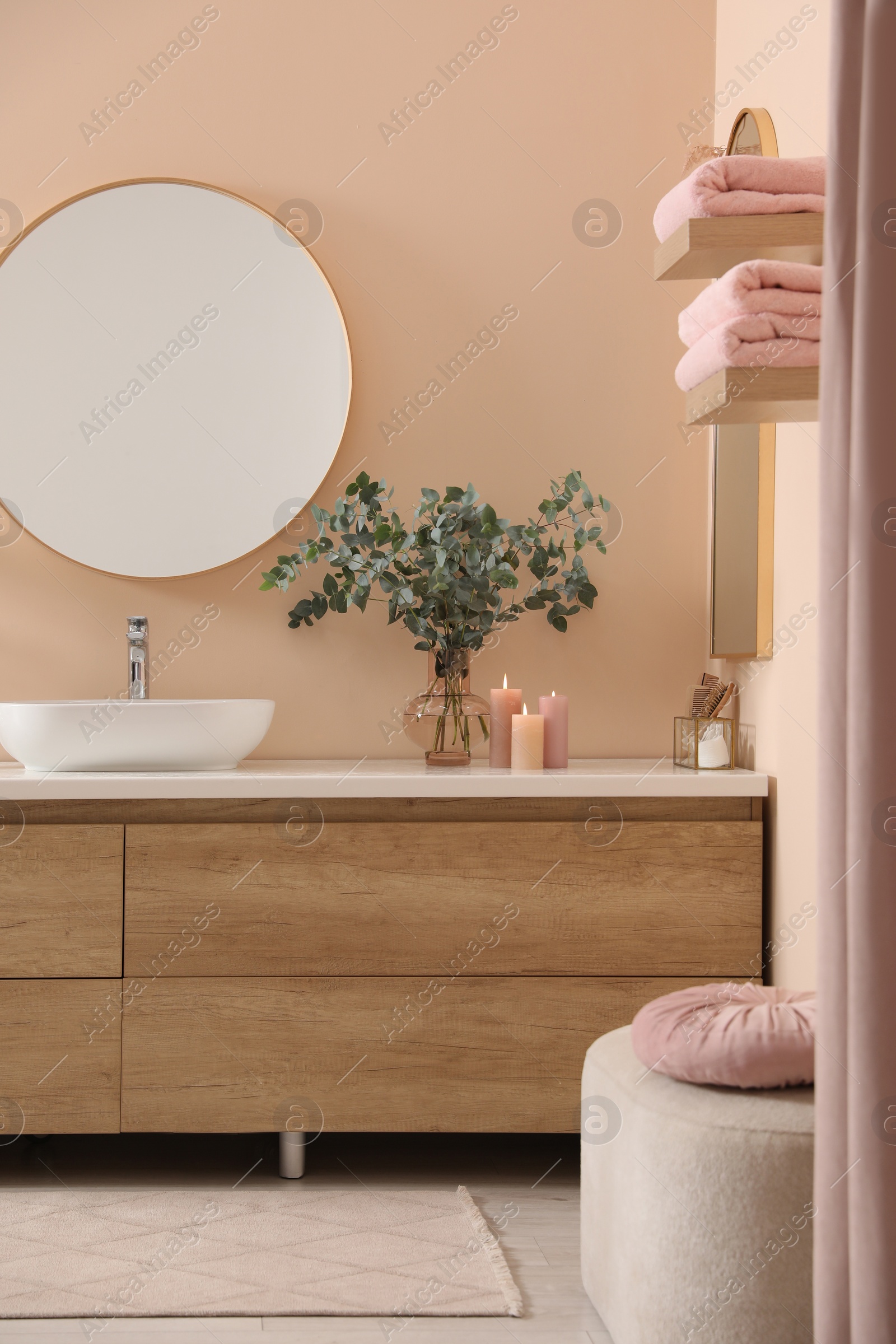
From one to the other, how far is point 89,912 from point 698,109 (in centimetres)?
203

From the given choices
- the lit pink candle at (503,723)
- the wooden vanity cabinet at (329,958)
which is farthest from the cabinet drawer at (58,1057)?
the lit pink candle at (503,723)

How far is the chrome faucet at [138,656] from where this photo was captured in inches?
86.2

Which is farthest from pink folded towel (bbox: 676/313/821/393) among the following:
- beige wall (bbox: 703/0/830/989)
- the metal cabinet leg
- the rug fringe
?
the metal cabinet leg

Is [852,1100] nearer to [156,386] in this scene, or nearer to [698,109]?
[156,386]

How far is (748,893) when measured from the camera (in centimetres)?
191

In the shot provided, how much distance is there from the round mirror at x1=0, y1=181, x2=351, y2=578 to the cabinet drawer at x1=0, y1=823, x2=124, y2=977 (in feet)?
2.21

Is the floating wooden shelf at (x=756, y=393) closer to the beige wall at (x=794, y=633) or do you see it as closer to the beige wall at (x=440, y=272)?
the beige wall at (x=794, y=633)

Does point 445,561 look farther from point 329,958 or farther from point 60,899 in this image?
point 60,899

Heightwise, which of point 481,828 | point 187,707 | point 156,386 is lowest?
point 481,828

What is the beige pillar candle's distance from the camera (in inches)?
80.5

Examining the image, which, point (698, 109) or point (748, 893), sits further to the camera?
point (698, 109)

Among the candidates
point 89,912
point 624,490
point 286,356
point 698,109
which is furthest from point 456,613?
point 698,109

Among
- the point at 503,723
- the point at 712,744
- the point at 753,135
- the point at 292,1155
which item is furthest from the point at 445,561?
the point at 292,1155

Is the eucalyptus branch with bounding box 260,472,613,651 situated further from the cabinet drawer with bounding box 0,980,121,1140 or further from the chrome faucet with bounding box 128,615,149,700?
the cabinet drawer with bounding box 0,980,121,1140
